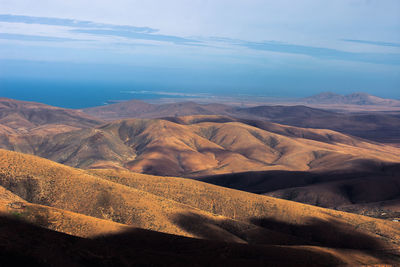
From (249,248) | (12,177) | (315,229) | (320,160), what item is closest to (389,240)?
(315,229)

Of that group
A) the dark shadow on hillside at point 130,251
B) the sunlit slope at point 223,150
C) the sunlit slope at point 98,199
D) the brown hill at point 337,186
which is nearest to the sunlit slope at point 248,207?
the sunlit slope at point 98,199

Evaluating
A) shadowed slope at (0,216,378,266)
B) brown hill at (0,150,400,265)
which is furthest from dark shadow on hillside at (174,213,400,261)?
shadowed slope at (0,216,378,266)

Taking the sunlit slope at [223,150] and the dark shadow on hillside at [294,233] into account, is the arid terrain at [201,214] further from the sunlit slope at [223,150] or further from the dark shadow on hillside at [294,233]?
the sunlit slope at [223,150]

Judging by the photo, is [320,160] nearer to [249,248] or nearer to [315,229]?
[315,229]

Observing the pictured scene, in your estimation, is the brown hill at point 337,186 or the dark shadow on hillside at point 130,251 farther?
the brown hill at point 337,186

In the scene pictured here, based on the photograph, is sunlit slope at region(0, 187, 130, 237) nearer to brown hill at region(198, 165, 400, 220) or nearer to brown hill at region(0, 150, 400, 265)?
brown hill at region(0, 150, 400, 265)

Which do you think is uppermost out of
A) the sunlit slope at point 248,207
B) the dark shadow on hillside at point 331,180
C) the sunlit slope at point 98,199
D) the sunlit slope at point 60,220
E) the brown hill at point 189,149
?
the sunlit slope at point 60,220

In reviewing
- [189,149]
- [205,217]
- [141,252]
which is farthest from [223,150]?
[141,252]
